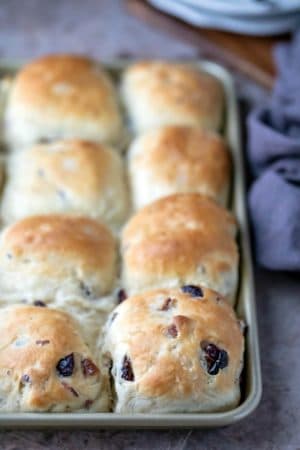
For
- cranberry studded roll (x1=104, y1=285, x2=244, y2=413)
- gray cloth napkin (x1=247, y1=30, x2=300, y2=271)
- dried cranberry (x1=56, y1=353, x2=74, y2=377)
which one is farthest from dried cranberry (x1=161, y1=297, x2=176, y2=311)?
gray cloth napkin (x1=247, y1=30, x2=300, y2=271)

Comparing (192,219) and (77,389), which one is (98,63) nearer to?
(192,219)

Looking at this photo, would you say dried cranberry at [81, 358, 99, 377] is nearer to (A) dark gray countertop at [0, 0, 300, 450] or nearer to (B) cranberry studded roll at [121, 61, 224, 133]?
(A) dark gray countertop at [0, 0, 300, 450]

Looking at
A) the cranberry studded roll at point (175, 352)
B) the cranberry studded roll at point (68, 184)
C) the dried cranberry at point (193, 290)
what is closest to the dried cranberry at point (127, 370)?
the cranberry studded roll at point (175, 352)

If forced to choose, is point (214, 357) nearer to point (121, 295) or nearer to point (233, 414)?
point (233, 414)

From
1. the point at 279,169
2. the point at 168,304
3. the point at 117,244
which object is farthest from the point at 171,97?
the point at 168,304

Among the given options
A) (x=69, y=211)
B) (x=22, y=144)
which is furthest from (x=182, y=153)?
(x=22, y=144)

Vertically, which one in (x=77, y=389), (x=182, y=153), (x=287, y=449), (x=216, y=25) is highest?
(x=216, y=25)

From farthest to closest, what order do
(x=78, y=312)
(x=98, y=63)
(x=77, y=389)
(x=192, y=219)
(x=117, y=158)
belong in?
(x=98, y=63) → (x=117, y=158) → (x=192, y=219) → (x=78, y=312) → (x=77, y=389)

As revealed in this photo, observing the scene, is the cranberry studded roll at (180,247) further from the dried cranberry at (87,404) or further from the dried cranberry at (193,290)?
the dried cranberry at (87,404)
